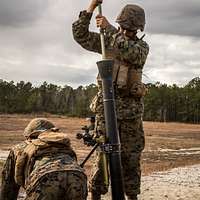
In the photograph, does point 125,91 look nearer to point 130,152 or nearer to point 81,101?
point 130,152

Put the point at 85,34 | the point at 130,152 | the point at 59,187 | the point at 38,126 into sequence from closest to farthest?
the point at 59,187
the point at 38,126
the point at 85,34
the point at 130,152

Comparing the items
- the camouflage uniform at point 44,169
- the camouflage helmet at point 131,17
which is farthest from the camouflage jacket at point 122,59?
the camouflage uniform at point 44,169

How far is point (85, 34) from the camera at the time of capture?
19.0 feet

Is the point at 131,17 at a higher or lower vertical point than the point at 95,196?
higher

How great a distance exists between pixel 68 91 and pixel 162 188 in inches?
3497

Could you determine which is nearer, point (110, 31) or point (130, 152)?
point (110, 31)

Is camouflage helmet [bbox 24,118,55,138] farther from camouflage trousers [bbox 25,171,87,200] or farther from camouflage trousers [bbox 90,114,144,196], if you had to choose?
camouflage trousers [bbox 90,114,144,196]

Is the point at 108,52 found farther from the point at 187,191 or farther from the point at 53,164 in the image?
the point at 187,191

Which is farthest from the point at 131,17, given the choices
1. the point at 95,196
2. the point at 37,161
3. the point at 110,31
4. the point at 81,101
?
the point at 81,101

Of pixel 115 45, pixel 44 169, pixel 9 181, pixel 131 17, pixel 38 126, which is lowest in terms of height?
pixel 9 181

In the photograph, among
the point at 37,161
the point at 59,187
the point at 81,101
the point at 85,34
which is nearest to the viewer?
the point at 59,187

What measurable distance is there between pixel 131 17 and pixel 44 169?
6.75 ft

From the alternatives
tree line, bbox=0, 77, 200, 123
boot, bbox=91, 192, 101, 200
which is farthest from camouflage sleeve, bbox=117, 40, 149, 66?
tree line, bbox=0, 77, 200, 123

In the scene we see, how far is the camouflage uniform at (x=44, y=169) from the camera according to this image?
4.39 meters
